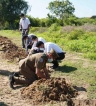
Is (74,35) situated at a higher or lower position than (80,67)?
higher

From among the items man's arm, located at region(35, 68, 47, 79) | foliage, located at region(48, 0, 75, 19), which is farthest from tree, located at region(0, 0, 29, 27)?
man's arm, located at region(35, 68, 47, 79)

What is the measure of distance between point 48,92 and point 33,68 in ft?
3.43

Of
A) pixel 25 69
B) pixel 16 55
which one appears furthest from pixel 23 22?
pixel 25 69

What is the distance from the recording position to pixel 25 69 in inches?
259

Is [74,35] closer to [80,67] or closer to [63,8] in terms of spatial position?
[80,67]

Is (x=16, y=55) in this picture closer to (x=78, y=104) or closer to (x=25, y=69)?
(x=25, y=69)

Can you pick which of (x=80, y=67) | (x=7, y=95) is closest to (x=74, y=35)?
(x=80, y=67)

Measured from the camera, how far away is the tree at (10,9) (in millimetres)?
42562

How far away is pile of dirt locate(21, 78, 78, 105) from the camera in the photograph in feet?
18.4

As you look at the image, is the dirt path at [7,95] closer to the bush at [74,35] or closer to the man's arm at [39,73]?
the man's arm at [39,73]

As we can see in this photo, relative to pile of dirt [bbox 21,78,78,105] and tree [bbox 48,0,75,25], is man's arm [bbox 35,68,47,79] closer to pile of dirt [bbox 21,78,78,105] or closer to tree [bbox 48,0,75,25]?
pile of dirt [bbox 21,78,78,105]

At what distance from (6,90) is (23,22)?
663 cm

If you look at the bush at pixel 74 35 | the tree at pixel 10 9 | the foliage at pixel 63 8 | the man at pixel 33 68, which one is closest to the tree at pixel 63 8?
the foliage at pixel 63 8

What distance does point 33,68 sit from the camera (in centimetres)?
658
